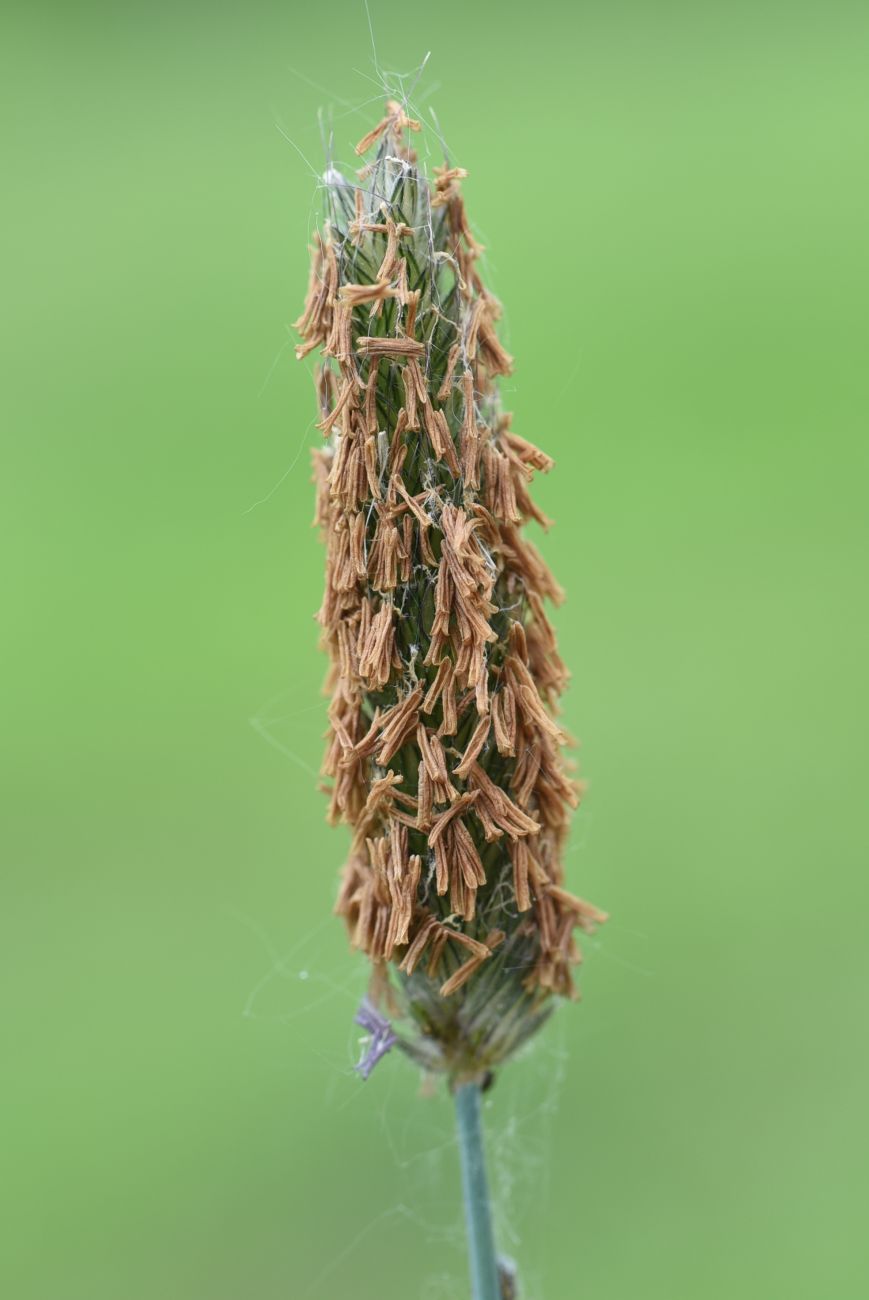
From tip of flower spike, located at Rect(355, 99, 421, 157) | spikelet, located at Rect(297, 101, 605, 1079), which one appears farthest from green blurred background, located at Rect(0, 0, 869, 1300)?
tip of flower spike, located at Rect(355, 99, 421, 157)

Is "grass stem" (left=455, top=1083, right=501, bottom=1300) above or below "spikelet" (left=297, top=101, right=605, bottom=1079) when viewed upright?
below

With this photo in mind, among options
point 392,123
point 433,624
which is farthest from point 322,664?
point 392,123

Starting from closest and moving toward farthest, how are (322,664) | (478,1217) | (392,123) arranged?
(392,123) → (478,1217) → (322,664)

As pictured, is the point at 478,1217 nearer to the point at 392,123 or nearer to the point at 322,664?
the point at 392,123

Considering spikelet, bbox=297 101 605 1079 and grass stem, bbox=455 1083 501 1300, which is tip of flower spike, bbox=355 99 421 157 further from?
grass stem, bbox=455 1083 501 1300

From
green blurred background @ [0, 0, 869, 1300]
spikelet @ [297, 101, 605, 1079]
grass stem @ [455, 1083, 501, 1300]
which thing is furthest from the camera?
green blurred background @ [0, 0, 869, 1300]

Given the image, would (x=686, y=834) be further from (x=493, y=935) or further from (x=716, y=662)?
(x=493, y=935)
